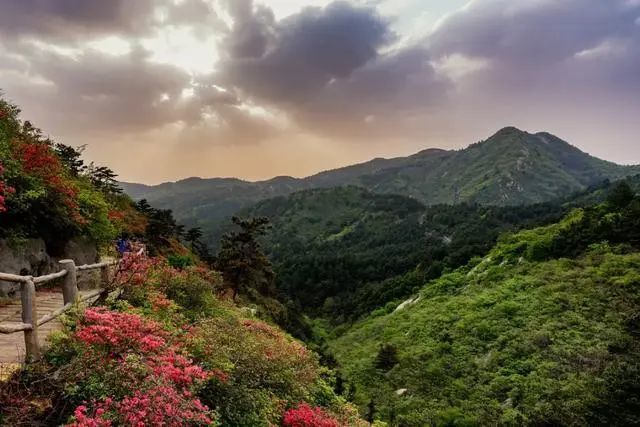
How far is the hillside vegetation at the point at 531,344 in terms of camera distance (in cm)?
2100

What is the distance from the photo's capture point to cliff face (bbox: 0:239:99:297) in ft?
41.3

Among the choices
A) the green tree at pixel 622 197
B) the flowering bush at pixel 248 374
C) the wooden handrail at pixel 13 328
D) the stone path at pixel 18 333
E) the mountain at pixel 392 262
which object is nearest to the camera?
the wooden handrail at pixel 13 328

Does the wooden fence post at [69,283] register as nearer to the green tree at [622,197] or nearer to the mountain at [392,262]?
the green tree at [622,197]

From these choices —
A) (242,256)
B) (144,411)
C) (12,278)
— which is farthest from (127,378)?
(242,256)

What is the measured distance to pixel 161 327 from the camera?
9914 mm

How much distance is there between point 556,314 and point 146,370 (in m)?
28.9

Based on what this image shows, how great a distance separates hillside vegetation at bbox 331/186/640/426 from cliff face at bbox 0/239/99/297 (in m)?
18.7

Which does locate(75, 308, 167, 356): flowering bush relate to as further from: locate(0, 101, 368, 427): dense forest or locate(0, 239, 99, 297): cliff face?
locate(0, 239, 99, 297): cliff face

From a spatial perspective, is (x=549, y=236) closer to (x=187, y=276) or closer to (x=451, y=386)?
(x=451, y=386)

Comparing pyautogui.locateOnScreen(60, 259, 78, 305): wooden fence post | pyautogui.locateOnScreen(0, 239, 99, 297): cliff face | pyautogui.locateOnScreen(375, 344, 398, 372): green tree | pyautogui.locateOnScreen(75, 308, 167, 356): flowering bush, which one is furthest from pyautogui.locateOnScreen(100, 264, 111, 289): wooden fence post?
pyautogui.locateOnScreen(375, 344, 398, 372): green tree

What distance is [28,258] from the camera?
13.8 meters

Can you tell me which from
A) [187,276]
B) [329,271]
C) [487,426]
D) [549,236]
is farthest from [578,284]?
[329,271]

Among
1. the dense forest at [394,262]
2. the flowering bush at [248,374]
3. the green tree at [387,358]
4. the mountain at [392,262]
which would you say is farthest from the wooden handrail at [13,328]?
the mountain at [392,262]

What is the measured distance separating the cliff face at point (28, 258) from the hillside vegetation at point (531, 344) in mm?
18712
